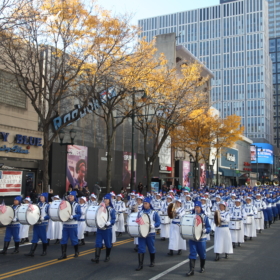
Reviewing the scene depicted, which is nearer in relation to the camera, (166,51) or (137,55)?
(137,55)

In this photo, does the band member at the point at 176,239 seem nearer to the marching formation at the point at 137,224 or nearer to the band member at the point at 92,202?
the marching formation at the point at 137,224

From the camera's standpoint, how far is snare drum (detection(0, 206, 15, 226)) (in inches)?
456

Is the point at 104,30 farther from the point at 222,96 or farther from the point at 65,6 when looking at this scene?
the point at 222,96

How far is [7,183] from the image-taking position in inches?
852

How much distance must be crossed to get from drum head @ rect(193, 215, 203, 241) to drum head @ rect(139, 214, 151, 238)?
1310 millimetres

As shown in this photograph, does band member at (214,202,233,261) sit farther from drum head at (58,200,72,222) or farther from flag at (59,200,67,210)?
flag at (59,200,67,210)

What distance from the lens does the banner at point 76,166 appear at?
2830cm

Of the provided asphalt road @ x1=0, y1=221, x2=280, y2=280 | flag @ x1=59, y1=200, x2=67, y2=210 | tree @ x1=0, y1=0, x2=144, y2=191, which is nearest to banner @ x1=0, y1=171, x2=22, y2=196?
tree @ x1=0, y1=0, x2=144, y2=191

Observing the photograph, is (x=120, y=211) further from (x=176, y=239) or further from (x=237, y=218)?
(x=237, y=218)

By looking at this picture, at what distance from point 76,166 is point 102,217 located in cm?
1893

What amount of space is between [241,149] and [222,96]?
4463 cm

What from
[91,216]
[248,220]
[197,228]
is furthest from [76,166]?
[197,228]

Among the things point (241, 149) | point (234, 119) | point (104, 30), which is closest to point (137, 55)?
point (104, 30)

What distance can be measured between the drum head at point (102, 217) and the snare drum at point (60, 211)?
1.08 metres
